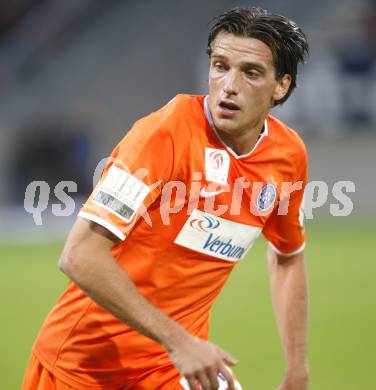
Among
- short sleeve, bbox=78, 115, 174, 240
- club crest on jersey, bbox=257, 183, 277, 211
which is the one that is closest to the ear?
club crest on jersey, bbox=257, 183, 277, 211

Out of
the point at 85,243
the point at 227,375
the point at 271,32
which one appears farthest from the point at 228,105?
the point at 227,375

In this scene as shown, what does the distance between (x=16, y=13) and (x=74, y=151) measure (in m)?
3.29

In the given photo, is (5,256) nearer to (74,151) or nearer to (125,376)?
(74,151)

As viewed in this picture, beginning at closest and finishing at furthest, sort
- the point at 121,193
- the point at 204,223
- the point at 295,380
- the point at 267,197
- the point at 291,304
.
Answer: the point at 121,193 → the point at 204,223 → the point at 267,197 → the point at 295,380 → the point at 291,304

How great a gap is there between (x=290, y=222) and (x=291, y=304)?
0.41 metres

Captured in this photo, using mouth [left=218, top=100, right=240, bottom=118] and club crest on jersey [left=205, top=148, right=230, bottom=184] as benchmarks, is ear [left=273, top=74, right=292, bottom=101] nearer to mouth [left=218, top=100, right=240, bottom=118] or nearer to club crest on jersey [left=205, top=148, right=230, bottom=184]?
mouth [left=218, top=100, right=240, bottom=118]

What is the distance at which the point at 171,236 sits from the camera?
4023 millimetres

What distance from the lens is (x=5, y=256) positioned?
43.2 ft

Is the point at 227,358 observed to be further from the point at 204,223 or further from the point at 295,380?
the point at 295,380

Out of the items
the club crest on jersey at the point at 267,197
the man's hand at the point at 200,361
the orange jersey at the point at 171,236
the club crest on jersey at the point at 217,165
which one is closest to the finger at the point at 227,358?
the man's hand at the point at 200,361

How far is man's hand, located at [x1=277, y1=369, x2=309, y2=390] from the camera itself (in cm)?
450

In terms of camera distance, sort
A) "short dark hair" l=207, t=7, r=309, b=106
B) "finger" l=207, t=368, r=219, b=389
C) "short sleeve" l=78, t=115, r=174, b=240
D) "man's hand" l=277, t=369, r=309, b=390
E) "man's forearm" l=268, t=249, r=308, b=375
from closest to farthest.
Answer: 1. "finger" l=207, t=368, r=219, b=389
2. "short sleeve" l=78, t=115, r=174, b=240
3. "short dark hair" l=207, t=7, r=309, b=106
4. "man's hand" l=277, t=369, r=309, b=390
5. "man's forearm" l=268, t=249, r=308, b=375

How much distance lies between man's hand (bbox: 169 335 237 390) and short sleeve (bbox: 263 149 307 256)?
131 centimetres

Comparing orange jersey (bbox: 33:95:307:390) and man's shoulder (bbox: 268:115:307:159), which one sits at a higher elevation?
man's shoulder (bbox: 268:115:307:159)
